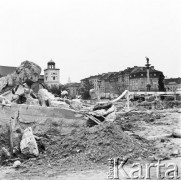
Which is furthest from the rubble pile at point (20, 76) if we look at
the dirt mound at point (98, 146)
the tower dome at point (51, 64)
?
the tower dome at point (51, 64)

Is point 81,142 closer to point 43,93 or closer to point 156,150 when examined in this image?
point 156,150

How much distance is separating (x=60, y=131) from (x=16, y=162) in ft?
6.67

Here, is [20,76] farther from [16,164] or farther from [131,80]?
[131,80]

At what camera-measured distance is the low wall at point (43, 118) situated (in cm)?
871

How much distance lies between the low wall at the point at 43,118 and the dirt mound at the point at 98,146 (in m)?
0.54

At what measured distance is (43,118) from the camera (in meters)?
8.93

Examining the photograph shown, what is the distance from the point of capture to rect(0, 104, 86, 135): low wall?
8.71 m

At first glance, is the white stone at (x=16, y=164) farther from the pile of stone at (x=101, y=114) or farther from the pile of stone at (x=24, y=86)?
the pile of stone at (x=24, y=86)

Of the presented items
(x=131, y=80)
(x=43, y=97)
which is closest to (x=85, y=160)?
(x=43, y=97)

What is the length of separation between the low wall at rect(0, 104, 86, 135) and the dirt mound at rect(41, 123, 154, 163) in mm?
541

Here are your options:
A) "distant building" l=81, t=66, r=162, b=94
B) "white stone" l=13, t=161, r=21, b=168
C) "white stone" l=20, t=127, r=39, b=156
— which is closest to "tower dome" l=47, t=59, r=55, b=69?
"distant building" l=81, t=66, r=162, b=94

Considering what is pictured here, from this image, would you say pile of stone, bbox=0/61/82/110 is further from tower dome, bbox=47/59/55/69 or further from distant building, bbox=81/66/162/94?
tower dome, bbox=47/59/55/69

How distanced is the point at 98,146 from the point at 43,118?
7.15ft

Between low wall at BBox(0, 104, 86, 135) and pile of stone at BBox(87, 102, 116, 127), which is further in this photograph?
pile of stone at BBox(87, 102, 116, 127)
